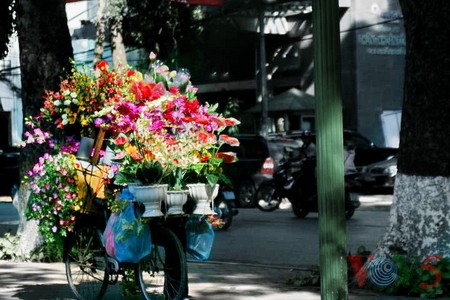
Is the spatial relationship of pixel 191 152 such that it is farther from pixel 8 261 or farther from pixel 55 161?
pixel 8 261

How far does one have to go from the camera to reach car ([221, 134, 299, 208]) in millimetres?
20828

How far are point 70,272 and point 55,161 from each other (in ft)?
3.32

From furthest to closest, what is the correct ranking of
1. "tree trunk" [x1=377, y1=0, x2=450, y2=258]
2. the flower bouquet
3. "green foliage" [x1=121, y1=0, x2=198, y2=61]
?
1. "green foliage" [x1=121, y1=0, x2=198, y2=61]
2. "tree trunk" [x1=377, y1=0, x2=450, y2=258]
3. the flower bouquet

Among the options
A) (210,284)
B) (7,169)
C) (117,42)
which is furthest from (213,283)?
(7,169)

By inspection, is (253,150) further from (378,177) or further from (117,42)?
(117,42)

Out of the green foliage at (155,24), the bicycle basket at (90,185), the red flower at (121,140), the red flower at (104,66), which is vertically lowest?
the bicycle basket at (90,185)

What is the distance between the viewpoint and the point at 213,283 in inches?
357

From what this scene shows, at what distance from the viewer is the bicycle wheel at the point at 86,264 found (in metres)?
7.74

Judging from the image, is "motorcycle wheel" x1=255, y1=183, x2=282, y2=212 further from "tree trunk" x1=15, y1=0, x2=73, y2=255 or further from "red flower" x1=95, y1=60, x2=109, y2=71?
"red flower" x1=95, y1=60, x2=109, y2=71

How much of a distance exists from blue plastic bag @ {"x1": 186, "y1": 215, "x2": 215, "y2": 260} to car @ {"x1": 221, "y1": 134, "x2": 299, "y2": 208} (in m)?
13.6

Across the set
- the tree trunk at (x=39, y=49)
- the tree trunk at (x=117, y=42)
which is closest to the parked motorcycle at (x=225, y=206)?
the tree trunk at (x=39, y=49)

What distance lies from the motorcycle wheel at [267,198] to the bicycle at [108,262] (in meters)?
11.0

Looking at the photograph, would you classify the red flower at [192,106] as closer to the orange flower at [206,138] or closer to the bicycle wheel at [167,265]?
the orange flower at [206,138]

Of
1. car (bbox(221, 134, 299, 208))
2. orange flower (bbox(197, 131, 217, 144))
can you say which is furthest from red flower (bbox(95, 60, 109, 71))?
car (bbox(221, 134, 299, 208))
